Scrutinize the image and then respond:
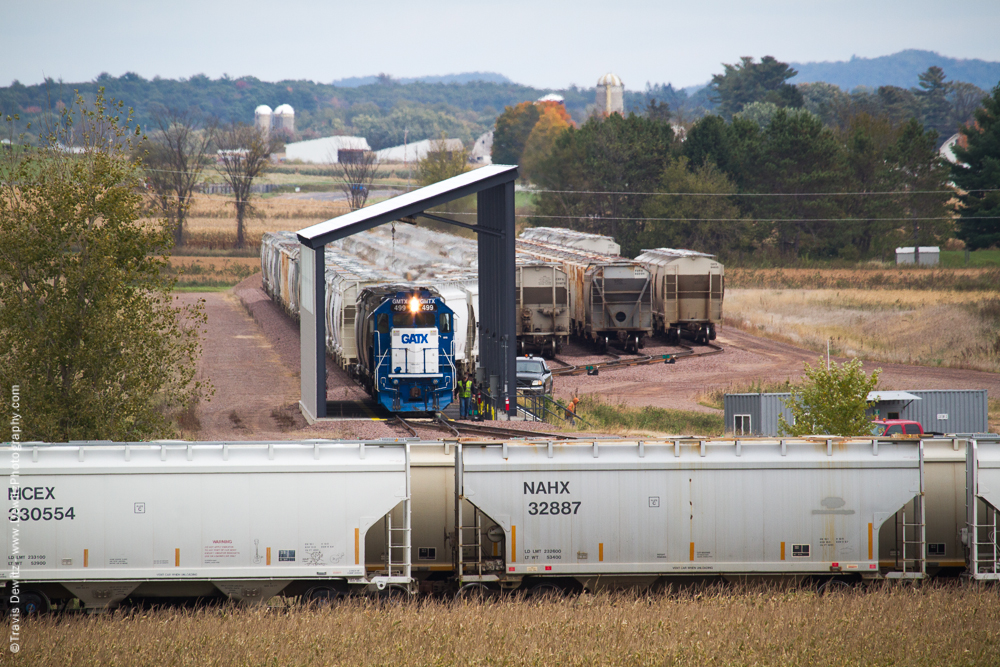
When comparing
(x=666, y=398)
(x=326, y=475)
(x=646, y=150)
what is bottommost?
(x=666, y=398)

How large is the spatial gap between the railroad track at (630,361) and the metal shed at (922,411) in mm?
11280

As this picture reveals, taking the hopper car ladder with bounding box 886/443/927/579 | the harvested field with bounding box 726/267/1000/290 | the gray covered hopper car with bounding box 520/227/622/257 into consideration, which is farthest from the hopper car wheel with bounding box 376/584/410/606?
the harvested field with bounding box 726/267/1000/290

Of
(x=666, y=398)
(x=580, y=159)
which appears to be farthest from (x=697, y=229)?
(x=666, y=398)

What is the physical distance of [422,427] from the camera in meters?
27.2

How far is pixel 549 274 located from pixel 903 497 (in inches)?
1094

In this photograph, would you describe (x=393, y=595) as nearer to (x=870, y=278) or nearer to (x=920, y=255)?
(x=870, y=278)

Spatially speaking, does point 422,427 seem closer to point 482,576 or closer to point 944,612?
point 482,576

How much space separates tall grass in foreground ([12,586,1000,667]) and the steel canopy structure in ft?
47.3

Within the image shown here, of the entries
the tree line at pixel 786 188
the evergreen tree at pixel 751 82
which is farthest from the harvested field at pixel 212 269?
the evergreen tree at pixel 751 82

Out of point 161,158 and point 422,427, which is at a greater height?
point 161,158

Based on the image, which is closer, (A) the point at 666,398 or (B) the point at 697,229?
(A) the point at 666,398

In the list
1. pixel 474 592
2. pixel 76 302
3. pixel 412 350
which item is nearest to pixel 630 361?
pixel 412 350

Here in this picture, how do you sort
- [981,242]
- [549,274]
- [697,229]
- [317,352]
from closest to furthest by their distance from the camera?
[317,352]
[549,274]
[981,242]
[697,229]

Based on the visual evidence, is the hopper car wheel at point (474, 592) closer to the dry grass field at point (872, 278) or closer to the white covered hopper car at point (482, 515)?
the white covered hopper car at point (482, 515)
